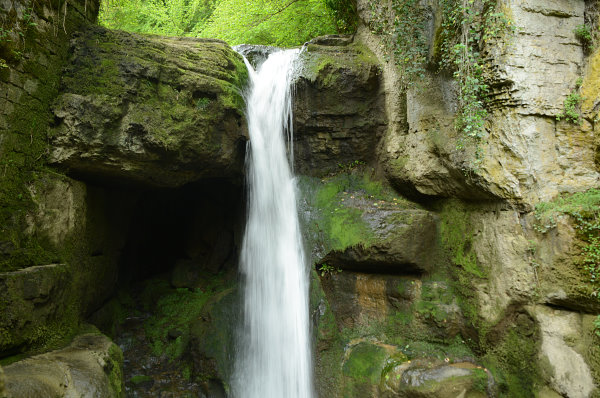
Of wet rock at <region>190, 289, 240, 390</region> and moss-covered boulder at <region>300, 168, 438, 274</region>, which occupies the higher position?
moss-covered boulder at <region>300, 168, 438, 274</region>

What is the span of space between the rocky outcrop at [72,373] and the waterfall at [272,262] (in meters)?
2.13

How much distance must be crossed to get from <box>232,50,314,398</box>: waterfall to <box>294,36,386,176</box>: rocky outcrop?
0.95ft

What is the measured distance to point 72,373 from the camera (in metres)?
3.47

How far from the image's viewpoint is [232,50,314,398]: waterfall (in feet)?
18.1

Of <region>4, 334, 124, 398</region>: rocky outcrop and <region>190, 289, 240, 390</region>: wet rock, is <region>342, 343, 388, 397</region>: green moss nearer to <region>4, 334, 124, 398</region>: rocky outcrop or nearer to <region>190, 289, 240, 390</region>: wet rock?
<region>190, 289, 240, 390</region>: wet rock

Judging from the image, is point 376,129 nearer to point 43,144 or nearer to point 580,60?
point 580,60

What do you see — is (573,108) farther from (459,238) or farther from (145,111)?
(145,111)

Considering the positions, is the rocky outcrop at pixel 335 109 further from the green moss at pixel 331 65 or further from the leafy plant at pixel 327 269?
the leafy plant at pixel 327 269

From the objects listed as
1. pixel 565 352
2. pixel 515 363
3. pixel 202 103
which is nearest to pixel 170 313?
pixel 202 103

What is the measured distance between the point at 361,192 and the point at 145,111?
3571mm

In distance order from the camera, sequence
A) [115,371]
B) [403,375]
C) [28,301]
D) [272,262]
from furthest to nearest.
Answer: [272,262]
[403,375]
[115,371]
[28,301]

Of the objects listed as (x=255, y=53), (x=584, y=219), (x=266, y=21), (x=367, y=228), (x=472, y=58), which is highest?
(x=266, y=21)

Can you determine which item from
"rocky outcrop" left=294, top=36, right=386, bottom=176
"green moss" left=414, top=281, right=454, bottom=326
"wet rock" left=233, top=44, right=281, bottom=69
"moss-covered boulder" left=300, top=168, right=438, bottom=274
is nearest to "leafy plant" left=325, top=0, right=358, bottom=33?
"rocky outcrop" left=294, top=36, right=386, bottom=176

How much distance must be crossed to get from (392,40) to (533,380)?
514 cm
